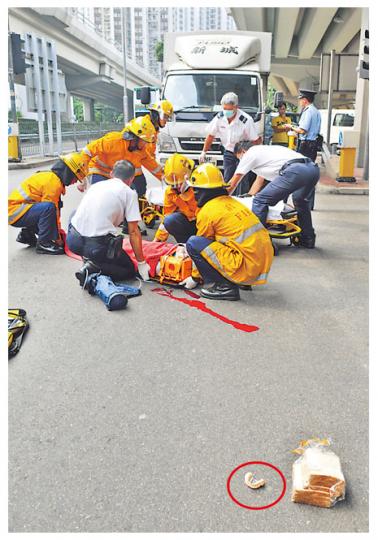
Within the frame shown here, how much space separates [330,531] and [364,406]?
47.5 inches

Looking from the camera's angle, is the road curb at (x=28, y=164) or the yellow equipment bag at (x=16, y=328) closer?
the yellow equipment bag at (x=16, y=328)

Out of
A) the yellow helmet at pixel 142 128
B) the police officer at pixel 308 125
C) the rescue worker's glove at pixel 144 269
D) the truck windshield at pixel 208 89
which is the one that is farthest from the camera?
the truck windshield at pixel 208 89

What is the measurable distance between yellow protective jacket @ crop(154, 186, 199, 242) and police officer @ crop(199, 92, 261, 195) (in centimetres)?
276

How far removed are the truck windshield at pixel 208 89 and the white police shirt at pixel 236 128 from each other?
1.76 meters

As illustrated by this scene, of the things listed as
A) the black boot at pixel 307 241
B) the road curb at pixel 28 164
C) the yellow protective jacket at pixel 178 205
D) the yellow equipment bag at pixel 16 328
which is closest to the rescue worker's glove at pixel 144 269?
the yellow protective jacket at pixel 178 205

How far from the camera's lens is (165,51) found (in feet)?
38.0

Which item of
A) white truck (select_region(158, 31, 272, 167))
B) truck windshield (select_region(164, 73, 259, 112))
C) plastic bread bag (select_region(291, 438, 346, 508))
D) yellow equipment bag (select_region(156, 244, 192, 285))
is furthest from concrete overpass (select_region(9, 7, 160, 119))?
plastic bread bag (select_region(291, 438, 346, 508))

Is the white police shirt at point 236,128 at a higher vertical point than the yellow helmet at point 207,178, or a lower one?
higher

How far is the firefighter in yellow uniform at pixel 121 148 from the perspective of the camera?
23.9ft

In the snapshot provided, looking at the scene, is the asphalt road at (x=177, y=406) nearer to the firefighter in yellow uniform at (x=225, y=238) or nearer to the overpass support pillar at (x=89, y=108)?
the firefighter in yellow uniform at (x=225, y=238)

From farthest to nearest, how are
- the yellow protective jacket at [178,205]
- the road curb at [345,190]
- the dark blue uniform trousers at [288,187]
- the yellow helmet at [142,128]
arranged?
the road curb at [345,190]
the yellow helmet at [142,128]
the dark blue uniform trousers at [288,187]
the yellow protective jacket at [178,205]

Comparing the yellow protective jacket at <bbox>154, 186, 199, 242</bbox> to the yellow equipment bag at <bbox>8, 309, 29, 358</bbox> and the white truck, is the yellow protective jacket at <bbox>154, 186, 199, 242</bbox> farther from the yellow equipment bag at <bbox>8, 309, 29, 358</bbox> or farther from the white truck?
the white truck

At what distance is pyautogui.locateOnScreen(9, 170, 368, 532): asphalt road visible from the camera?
2559mm

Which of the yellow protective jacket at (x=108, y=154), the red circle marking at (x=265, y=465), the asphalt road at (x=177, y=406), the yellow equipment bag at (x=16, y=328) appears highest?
the yellow protective jacket at (x=108, y=154)
